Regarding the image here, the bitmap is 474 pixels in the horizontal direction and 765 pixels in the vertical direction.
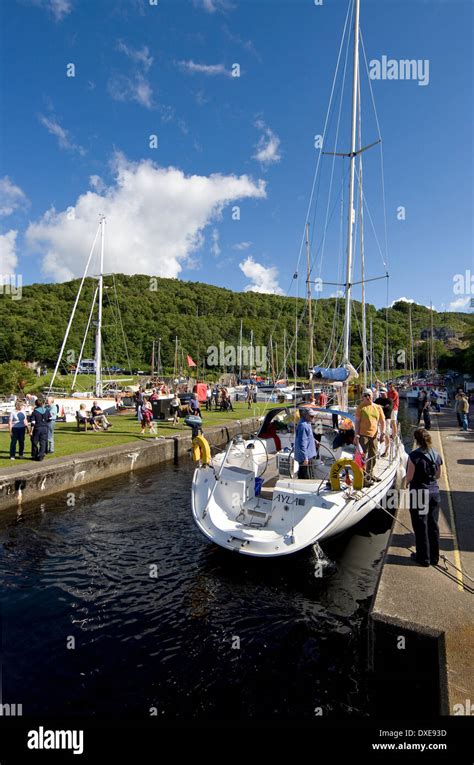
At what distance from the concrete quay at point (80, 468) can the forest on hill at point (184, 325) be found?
130 feet

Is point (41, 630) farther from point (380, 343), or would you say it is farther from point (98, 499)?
point (380, 343)

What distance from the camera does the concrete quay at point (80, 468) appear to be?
1130cm

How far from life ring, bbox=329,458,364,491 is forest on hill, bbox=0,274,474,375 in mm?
48716

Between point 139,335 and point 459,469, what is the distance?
10515 centimetres

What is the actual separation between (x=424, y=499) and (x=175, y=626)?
392cm

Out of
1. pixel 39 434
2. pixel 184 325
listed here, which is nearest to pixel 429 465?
pixel 39 434

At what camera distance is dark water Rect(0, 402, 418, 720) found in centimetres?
476

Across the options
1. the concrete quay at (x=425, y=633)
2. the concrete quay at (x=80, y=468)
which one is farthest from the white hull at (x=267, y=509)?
the concrete quay at (x=80, y=468)

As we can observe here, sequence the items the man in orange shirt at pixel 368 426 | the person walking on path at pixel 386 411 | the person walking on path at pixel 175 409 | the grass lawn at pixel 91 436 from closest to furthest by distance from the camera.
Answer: the man in orange shirt at pixel 368 426 < the person walking on path at pixel 386 411 < the grass lawn at pixel 91 436 < the person walking on path at pixel 175 409

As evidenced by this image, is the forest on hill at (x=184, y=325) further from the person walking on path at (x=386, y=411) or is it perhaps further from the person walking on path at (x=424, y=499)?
the person walking on path at (x=424, y=499)

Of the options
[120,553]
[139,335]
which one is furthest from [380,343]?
[120,553]

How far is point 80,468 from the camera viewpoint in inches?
525

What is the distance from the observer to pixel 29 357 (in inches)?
3435

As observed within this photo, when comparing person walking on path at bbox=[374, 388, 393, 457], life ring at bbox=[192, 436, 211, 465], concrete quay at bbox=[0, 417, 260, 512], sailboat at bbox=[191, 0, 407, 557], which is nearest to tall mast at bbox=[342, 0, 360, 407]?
person walking on path at bbox=[374, 388, 393, 457]
